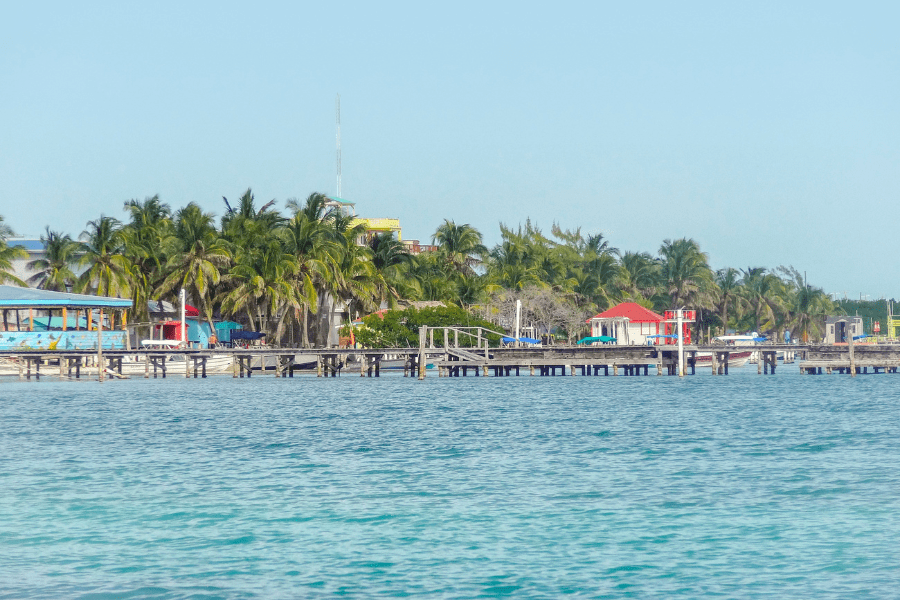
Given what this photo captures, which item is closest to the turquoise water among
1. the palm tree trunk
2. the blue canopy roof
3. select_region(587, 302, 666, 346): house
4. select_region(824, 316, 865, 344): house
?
the blue canopy roof

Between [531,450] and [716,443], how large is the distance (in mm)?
5409

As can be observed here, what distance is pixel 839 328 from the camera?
126 m

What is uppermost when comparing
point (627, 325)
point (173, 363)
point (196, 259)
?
point (196, 259)

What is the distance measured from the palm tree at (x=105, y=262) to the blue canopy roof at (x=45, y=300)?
6.24 m

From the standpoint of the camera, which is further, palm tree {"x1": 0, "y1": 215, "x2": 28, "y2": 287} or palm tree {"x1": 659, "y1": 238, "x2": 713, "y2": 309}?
palm tree {"x1": 659, "y1": 238, "x2": 713, "y2": 309}

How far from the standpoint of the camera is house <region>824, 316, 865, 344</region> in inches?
4894

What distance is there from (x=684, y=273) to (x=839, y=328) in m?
30.3

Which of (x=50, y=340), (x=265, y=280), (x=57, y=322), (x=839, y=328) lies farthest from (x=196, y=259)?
(x=839, y=328)

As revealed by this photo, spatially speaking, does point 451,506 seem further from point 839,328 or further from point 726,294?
point 839,328

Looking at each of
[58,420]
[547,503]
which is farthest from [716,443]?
[58,420]

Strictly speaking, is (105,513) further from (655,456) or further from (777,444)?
(777,444)

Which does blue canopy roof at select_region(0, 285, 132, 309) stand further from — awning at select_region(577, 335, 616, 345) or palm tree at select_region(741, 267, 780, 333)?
palm tree at select_region(741, 267, 780, 333)

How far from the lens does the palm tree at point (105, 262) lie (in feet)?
246

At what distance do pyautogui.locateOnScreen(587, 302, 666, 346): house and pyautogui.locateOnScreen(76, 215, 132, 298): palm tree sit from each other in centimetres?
3529
